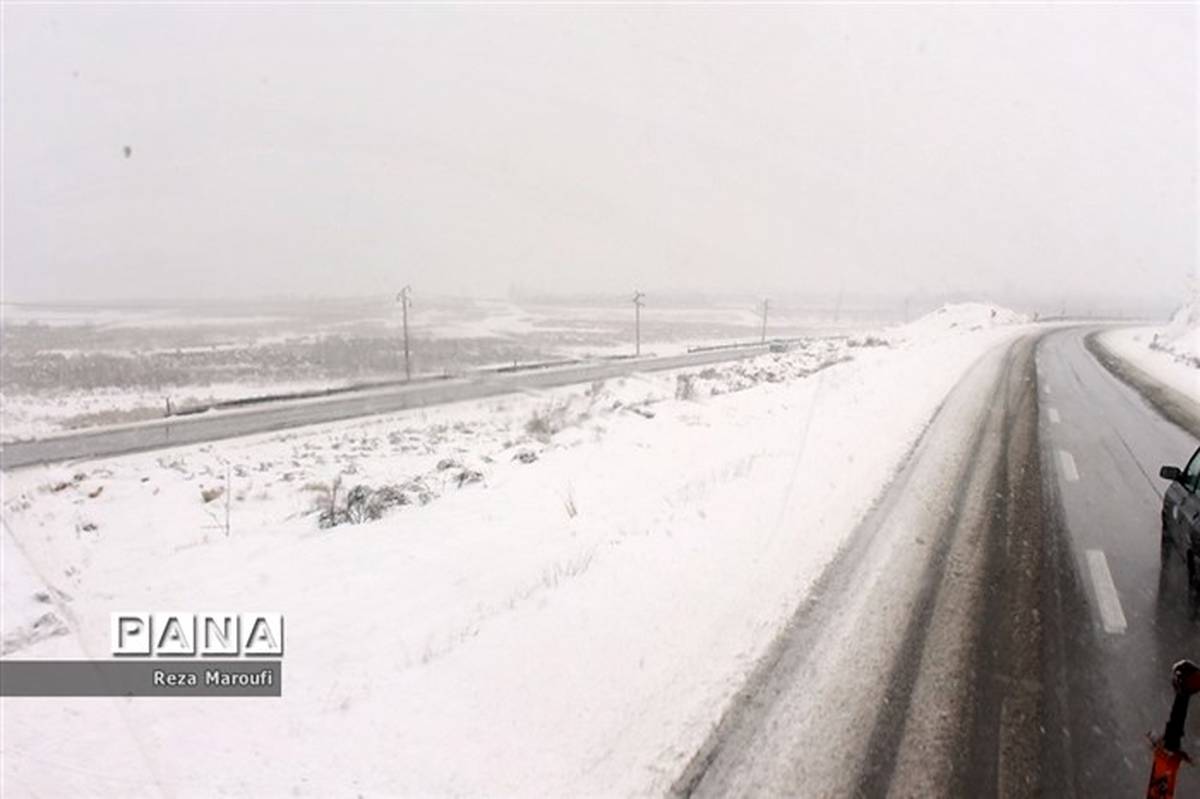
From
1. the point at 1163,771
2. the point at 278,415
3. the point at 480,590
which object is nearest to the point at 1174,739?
the point at 1163,771

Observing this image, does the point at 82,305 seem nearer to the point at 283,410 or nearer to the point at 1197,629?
the point at 283,410

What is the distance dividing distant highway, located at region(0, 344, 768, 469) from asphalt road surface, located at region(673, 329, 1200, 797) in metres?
24.3

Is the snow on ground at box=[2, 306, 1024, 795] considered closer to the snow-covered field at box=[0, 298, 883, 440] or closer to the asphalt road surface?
the asphalt road surface

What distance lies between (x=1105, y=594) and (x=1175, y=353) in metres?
30.6

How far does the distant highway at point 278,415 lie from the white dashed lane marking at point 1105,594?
2594 centimetres

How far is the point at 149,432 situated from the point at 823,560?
27.6 meters

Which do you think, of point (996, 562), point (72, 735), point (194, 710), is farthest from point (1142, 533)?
point (72, 735)

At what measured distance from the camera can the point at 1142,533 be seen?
754 cm

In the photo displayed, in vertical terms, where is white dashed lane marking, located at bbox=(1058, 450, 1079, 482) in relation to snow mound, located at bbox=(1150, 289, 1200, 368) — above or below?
below

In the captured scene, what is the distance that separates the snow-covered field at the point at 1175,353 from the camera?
65.2 feet

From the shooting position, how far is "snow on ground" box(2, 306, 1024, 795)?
13.0 feet

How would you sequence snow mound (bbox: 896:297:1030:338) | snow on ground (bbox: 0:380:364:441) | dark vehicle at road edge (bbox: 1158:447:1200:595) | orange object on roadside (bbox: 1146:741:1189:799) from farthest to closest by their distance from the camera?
1. snow mound (bbox: 896:297:1030:338)
2. snow on ground (bbox: 0:380:364:441)
3. dark vehicle at road edge (bbox: 1158:447:1200:595)
4. orange object on roadside (bbox: 1146:741:1189:799)

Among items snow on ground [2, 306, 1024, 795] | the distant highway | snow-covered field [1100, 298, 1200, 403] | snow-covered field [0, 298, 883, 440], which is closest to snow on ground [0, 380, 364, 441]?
snow-covered field [0, 298, 883, 440]

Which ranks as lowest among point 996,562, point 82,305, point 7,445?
point 7,445
